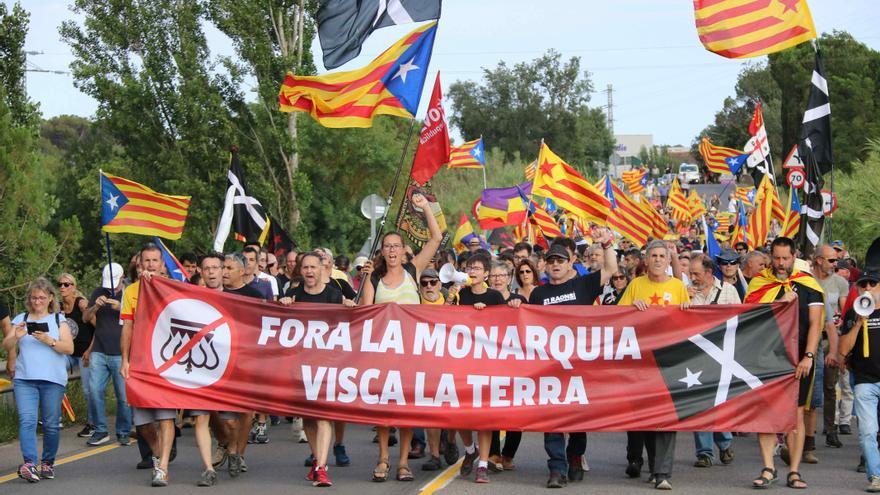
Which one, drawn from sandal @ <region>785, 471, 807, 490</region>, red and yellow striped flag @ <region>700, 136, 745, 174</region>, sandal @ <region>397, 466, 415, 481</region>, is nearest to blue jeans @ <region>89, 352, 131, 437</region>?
sandal @ <region>397, 466, 415, 481</region>

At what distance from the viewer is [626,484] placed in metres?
9.82

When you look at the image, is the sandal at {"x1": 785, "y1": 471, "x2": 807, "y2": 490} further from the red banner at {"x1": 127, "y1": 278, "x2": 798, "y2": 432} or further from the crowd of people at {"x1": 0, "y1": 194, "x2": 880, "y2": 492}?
the red banner at {"x1": 127, "y1": 278, "x2": 798, "y2": 432}

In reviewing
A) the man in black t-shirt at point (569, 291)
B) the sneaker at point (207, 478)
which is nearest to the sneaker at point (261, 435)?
the sneaker at point (207, 478)

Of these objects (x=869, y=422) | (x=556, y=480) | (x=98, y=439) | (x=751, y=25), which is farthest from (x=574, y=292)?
(x=98, y=439)

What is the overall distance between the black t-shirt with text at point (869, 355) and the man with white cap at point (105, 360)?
721cm

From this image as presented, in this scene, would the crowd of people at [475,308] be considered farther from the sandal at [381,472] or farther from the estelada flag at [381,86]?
the estelada flag at [381,86]

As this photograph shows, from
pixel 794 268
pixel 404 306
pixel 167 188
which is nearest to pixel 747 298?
pixel 794 268

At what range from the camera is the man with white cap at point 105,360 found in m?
12.6

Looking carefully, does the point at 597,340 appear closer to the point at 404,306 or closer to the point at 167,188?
the point at 404,306

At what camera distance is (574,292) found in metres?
10.3

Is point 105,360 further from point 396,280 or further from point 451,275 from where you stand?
point 396,280

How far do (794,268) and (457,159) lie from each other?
2120 cm

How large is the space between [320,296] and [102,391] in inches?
143

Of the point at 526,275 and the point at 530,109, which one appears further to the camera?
the point at 530,109
